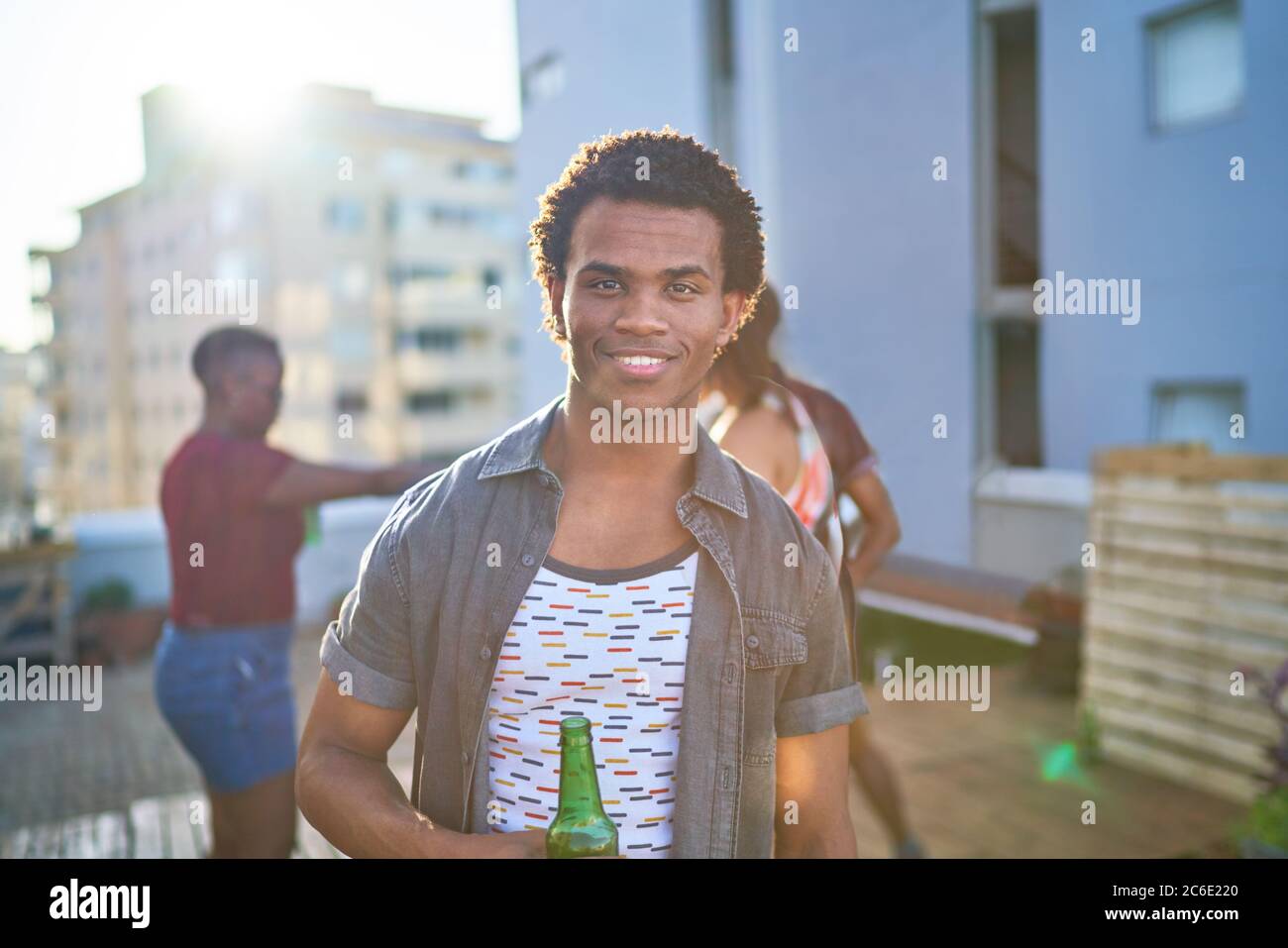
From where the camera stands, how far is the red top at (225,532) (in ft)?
7.91

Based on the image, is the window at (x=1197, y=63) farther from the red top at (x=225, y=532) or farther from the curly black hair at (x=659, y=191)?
the red top at (x=225, y=532)

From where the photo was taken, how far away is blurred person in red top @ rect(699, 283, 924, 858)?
1.99 meters

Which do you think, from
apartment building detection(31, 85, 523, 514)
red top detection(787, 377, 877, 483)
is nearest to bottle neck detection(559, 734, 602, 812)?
red top detection(787, 377, 877, 483)

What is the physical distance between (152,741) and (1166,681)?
4800 mm

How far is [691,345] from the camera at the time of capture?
152cm

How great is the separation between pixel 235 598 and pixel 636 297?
57.4 inches

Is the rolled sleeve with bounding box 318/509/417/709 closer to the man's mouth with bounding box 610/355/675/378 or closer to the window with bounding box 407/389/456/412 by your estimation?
the man's mouth with bounding box 610/355/675/378

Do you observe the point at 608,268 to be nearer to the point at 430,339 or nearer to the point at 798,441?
the point at 798,441

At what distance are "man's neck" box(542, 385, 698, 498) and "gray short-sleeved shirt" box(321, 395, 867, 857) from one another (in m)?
0.03
